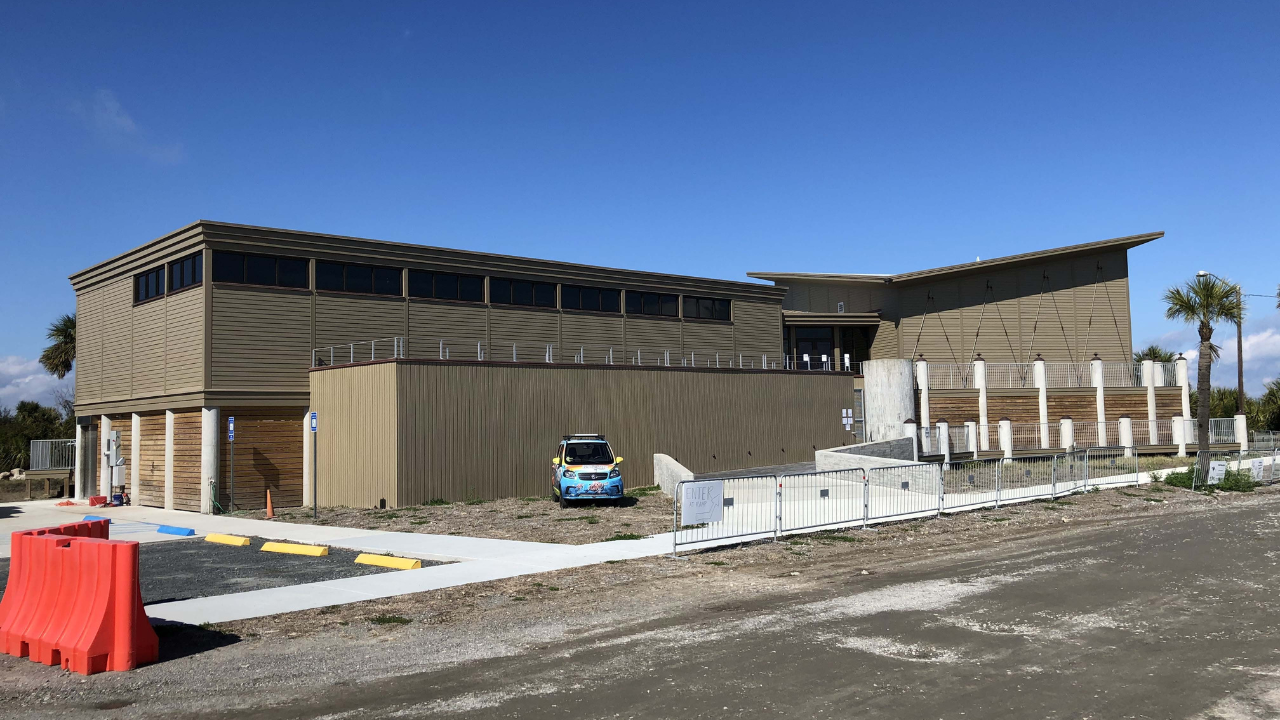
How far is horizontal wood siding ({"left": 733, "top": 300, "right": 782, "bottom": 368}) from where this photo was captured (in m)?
43.3

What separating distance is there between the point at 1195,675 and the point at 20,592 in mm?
12236

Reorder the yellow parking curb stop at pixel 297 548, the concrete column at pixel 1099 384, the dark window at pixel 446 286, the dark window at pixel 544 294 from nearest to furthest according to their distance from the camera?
the yellow parking curb stop at pixel 297 548 < the dark window at pixel 446 286 < the dark window at pixel 544 294 < the concrete column at pixel 1099 384

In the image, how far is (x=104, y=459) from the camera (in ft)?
120

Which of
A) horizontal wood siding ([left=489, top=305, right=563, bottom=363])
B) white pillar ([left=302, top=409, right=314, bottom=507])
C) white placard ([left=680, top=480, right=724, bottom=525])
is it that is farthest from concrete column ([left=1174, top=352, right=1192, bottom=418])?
white pillar ([left=302, top=409, right=314, bottom=507])

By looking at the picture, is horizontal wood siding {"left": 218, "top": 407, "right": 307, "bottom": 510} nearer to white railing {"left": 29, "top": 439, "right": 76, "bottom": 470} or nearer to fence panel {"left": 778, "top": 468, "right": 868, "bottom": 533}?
white railing {"left": 29, "top": 439, "right": 76, "bottom": 470}

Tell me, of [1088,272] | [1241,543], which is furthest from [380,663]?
[1088,272]

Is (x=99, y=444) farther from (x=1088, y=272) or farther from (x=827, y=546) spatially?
(x=1088, y=272)

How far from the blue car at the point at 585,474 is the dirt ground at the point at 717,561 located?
27.9 inches

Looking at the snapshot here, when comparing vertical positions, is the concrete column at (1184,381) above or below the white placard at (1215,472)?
above

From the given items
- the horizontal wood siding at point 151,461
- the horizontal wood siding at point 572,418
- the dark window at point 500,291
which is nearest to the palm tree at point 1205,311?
the horizontal wood siding at point 572,418

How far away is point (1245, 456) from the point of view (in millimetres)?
36250

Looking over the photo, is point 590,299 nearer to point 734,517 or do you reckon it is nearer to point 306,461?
point 306,461

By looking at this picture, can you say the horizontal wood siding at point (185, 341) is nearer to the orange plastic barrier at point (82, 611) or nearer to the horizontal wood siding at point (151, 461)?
the horizontal wood siding at point (151, 461)

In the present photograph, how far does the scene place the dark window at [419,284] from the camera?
33.7 meters
